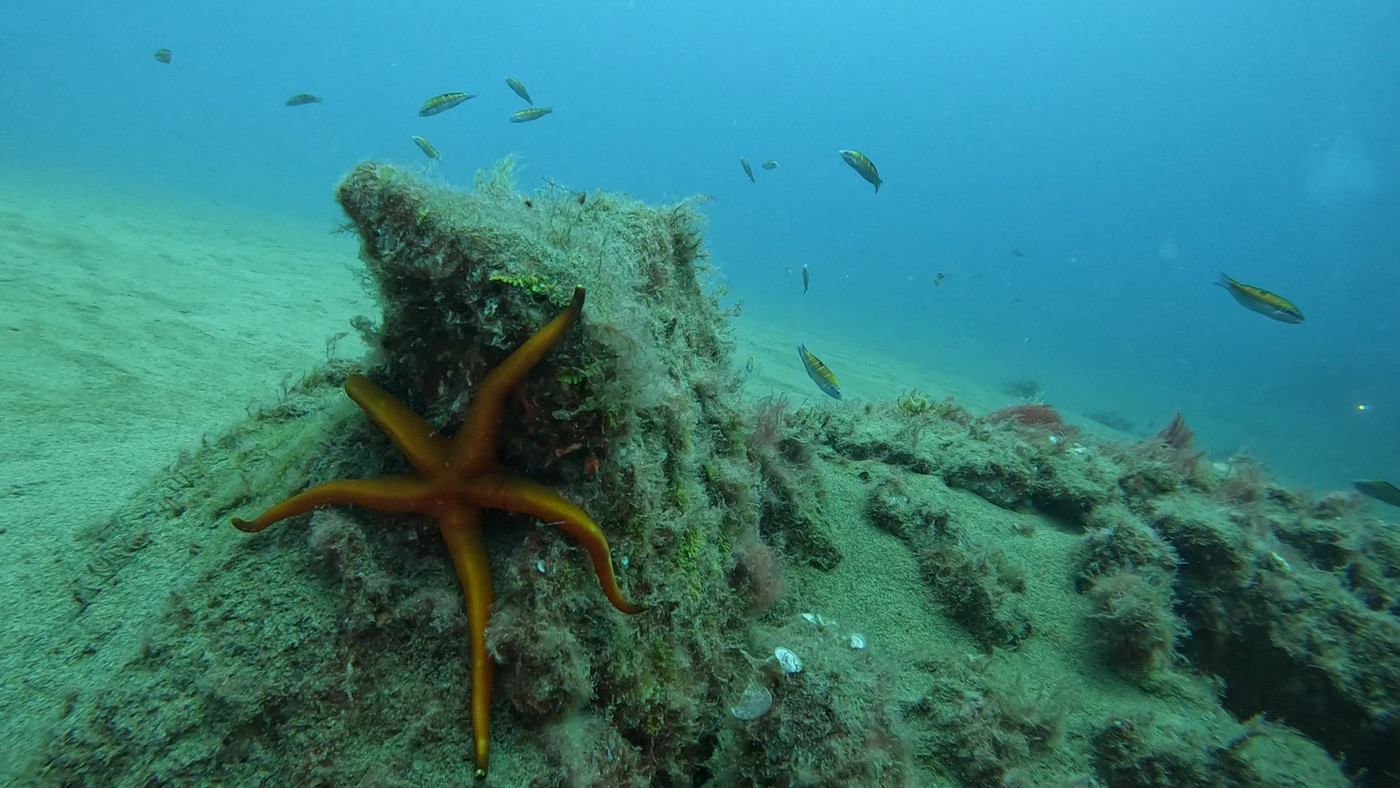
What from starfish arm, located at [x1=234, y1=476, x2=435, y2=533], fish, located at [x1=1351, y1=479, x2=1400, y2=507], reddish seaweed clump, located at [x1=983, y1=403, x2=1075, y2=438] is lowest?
starfish arm, located at [x1=234, y1=476, x2=435, y2=533]

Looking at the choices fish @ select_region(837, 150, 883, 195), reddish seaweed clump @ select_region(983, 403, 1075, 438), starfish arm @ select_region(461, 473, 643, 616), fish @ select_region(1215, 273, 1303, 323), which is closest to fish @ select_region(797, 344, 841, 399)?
reddish seaweed clump @ select_region(983, 403, 1075, 438)

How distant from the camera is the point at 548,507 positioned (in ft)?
6.57

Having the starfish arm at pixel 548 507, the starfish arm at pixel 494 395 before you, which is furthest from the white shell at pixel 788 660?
the starfish arm at pixel 494 395

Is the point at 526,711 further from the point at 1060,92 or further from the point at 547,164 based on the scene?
the point at 1060,92

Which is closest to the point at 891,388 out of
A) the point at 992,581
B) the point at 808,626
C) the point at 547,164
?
the point at 992,581

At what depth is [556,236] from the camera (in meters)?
2.44

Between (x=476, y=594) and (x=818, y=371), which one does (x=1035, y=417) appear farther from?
(x=476, y=594)

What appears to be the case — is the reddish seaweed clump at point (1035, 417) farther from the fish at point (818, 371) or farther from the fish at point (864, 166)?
the fish at point (864, 166)

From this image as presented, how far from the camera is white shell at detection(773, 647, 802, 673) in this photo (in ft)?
8.18

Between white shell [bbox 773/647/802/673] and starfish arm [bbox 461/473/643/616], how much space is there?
2.93 feet

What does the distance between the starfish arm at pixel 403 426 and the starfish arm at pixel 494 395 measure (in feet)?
0.32

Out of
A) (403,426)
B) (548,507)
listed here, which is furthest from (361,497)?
(548,507)

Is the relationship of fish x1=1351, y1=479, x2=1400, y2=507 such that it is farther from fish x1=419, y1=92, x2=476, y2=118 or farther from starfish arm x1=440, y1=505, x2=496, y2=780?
fish x1=419, y1=92, x2=476, y2=118

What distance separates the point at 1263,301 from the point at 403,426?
32.9ft
